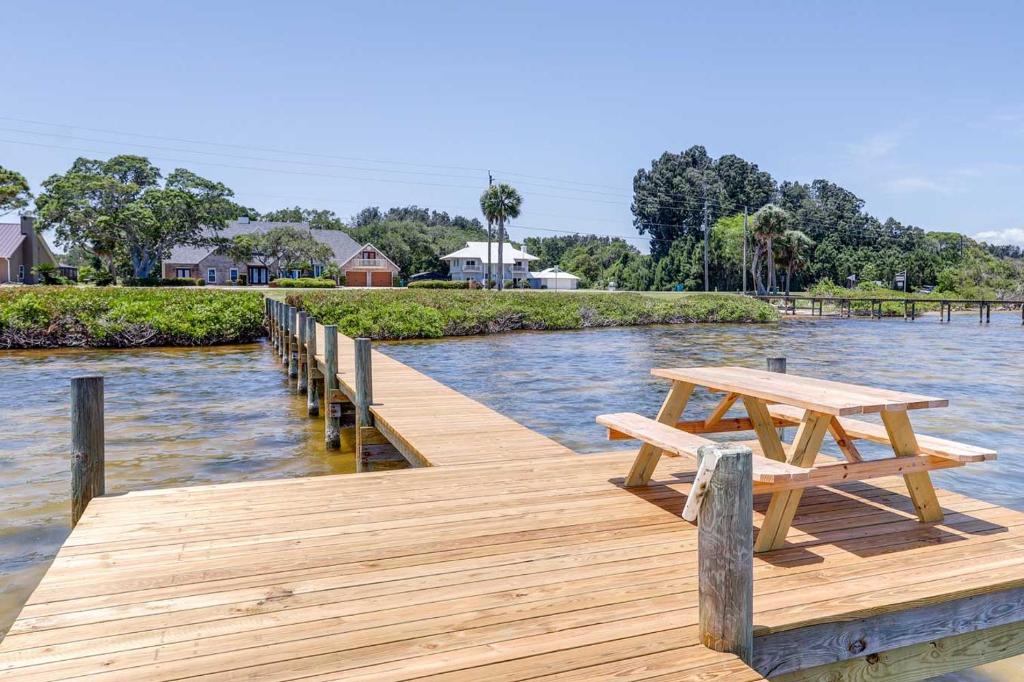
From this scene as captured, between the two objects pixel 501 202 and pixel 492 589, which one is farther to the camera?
pixel 501 202

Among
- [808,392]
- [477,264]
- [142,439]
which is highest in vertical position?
[477,264]

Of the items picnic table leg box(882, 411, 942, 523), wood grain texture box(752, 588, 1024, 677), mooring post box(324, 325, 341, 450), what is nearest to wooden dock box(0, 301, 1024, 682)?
wood grain texture box(752, 588, 1024, 677)

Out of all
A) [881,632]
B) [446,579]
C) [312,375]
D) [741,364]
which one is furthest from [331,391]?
[741,364]

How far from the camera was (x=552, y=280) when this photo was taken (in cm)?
8606

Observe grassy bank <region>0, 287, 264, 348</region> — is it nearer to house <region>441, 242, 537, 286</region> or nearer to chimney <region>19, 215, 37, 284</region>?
chimney <region>19, 215, 37, 284</region>

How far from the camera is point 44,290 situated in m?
27.3

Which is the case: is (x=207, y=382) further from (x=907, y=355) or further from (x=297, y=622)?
(x=907, y=355)

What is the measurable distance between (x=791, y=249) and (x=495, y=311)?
49.9 m

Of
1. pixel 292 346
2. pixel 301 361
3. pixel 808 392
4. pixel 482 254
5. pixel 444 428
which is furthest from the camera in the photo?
pixel 482 254

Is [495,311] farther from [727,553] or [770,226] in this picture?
[770,226]

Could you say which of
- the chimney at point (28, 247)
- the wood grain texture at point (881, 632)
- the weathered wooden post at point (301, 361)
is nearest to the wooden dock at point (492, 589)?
the wood grain texture at point (881, 632)

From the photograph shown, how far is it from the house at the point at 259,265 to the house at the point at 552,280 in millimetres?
21105

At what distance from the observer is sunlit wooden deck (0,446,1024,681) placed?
290 cm

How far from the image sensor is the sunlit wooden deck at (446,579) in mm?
2902
